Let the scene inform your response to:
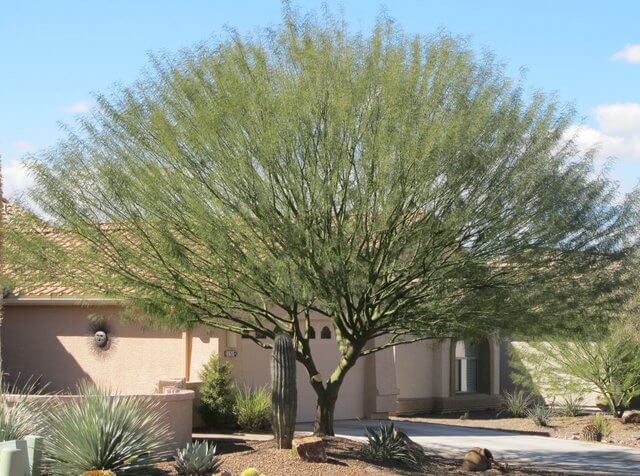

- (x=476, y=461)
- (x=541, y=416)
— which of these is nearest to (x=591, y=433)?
(x=541, y=416)

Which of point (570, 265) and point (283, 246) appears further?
point (570, 265)

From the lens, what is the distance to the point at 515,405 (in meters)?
25.1

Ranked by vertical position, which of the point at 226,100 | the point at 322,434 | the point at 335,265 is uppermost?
the point at 226,100

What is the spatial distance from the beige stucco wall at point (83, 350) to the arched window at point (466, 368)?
1017cm

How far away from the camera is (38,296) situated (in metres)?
21.3

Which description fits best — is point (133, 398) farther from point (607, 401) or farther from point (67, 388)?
point (607, 401)

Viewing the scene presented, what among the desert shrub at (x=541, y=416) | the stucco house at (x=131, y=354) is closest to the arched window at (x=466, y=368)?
the stucco house at (x=131, y=354)

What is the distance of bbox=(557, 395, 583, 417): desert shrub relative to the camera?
24.8 metres

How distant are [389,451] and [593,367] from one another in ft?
36.7

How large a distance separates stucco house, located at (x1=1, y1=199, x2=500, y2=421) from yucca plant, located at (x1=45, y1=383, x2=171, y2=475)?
249 inches

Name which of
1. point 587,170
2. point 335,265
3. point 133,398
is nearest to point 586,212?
point 587,170

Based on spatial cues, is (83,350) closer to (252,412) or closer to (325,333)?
(252,412)

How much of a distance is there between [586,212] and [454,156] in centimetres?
264

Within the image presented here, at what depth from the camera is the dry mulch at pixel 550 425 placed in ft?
70.4
